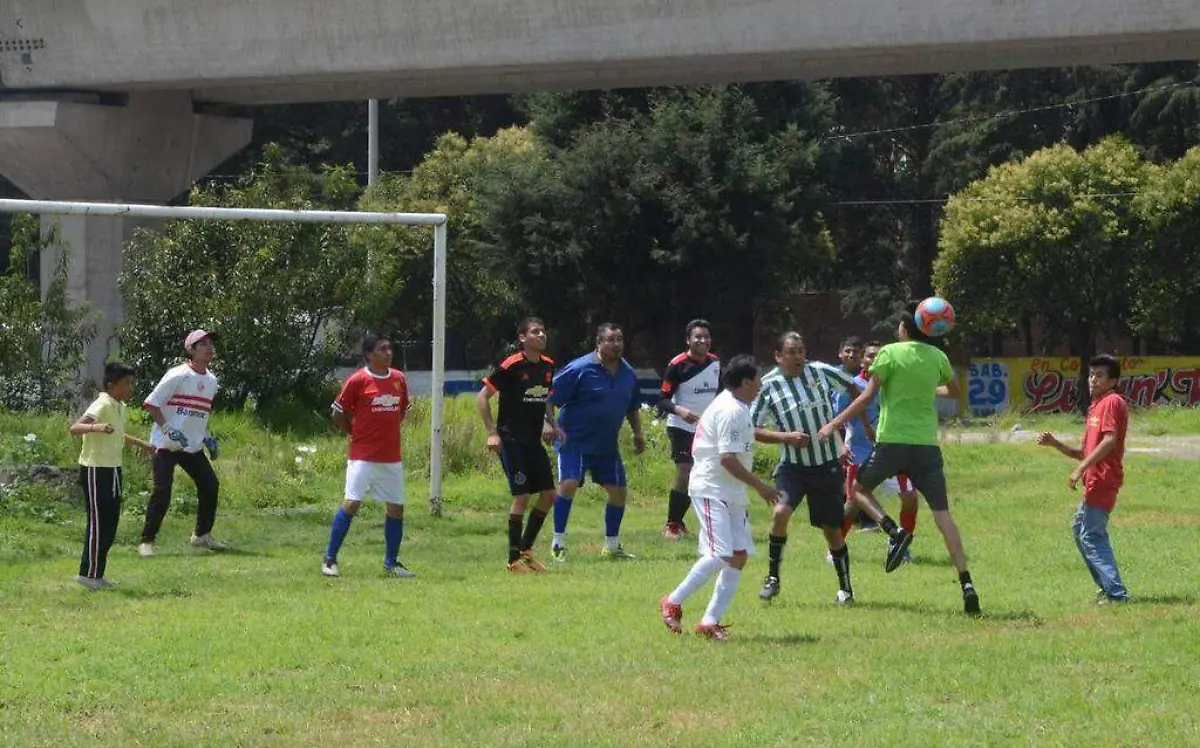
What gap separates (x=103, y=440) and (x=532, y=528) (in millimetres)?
3433

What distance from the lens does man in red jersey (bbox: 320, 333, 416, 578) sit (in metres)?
13.7

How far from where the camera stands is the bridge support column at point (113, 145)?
1272 inches

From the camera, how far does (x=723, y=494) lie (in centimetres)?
1038

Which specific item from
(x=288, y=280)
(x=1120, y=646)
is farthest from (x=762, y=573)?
(x=288, y=280)

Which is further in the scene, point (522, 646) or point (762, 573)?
point (762, 573)

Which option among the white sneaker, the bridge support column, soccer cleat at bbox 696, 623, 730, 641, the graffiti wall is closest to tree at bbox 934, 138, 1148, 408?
the graffiti wall

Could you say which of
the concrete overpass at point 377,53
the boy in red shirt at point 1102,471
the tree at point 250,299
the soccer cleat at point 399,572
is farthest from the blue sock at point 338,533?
the concrete overpass at point 377,53

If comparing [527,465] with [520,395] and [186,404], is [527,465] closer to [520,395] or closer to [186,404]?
[520,395]

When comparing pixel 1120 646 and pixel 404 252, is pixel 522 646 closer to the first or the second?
pixel 1120 646

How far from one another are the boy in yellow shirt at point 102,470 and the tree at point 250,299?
7614 mm

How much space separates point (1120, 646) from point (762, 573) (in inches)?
180

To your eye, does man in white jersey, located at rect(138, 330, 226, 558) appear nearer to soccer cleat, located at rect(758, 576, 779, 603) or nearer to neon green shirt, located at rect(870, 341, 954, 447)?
soccer cleat, located at rect(758, 576, 779, 603)

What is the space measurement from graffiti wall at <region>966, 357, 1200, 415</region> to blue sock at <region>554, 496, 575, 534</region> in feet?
111

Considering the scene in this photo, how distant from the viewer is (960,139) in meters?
54.3
